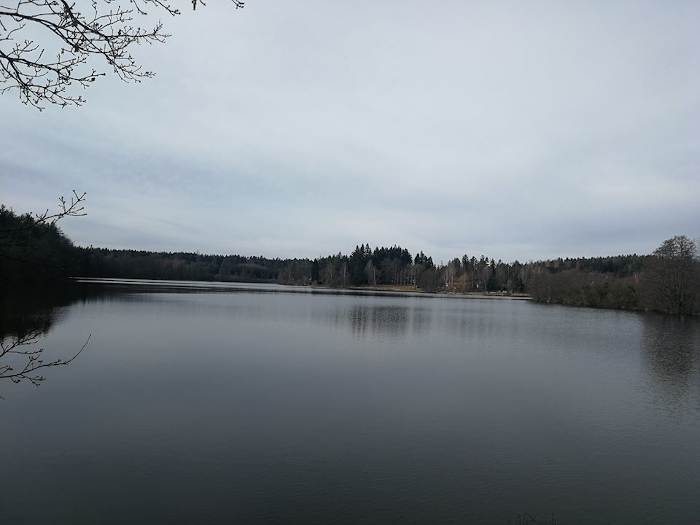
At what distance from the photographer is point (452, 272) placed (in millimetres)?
121062

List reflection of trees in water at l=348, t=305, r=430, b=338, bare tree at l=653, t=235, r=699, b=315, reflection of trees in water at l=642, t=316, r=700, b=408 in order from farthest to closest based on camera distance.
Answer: bare tree at l=653, t=235, r=699, b=315 → reflection of trees in water at l=348, t=305, r=430, b=338 → reflection of trees in water at l=642, t=316, r=700, b=408

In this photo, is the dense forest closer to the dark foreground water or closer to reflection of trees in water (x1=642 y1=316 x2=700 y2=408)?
the dark foreground water

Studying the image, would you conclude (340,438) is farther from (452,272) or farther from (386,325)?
(452,272)

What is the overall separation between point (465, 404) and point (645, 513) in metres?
5.01

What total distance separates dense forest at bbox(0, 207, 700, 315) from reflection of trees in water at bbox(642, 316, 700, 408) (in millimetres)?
15907

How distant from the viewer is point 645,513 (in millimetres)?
6473

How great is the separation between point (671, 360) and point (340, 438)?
16.9 m

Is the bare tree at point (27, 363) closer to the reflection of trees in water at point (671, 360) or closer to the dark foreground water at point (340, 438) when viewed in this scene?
the dark foreground water at point (340, 438)

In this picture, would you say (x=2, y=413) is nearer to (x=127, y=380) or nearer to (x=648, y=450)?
(x=127, y=380)

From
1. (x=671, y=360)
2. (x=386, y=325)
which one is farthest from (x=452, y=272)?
(x=671, y=360)

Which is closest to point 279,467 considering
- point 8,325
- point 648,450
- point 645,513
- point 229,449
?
point 229,449

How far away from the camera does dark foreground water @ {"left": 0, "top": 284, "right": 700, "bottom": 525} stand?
6.27 m

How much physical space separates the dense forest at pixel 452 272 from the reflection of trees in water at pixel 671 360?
52.2 ft

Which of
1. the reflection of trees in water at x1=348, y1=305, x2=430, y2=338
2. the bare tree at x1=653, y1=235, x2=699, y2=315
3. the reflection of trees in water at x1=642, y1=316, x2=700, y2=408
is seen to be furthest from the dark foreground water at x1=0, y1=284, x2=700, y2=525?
the bare tree at x1=653, y1=235, x2=699, y2=315
